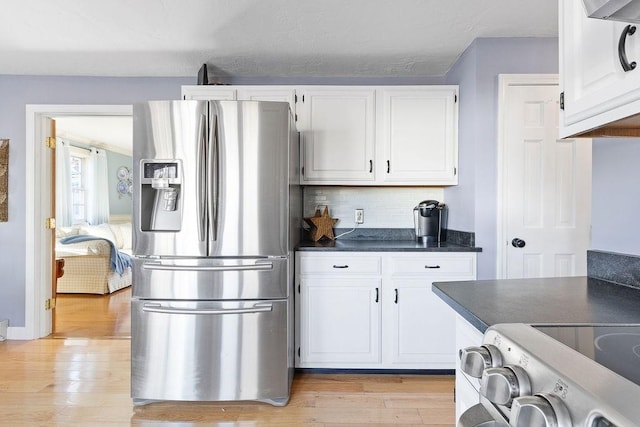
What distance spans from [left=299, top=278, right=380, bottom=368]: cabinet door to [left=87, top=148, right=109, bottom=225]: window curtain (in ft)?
19.9

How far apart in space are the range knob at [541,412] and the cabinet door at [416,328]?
6.84 feet

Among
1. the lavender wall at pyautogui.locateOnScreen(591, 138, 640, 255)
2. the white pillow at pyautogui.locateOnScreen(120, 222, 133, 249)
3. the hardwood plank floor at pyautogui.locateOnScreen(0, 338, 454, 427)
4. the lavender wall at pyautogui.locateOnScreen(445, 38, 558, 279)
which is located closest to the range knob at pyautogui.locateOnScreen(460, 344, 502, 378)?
the lavender wall at pyautogui.locateOnScreen(591, 138, 640, 255)

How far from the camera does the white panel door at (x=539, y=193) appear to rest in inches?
101

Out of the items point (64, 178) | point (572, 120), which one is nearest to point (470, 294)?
point (572, 120)

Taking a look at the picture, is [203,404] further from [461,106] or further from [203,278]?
[461,106]

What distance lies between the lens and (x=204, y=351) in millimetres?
2203

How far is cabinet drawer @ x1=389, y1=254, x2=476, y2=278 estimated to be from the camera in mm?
2592

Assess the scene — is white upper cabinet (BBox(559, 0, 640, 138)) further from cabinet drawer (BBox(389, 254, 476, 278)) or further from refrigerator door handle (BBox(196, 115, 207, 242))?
refrigerator door handle (BBox(196, 115, 207, 242))

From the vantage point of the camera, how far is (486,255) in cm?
259

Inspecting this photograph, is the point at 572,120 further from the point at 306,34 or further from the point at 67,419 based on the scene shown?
the point at 67,419

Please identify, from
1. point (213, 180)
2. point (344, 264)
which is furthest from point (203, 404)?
point (213, 180)

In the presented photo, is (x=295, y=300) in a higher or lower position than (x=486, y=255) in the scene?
lower

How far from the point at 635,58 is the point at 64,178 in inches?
293

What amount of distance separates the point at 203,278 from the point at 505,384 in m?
1.87
